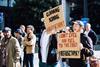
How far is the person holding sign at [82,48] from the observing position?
26.7ft

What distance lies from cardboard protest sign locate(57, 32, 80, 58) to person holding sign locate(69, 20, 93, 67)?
0.08 metres

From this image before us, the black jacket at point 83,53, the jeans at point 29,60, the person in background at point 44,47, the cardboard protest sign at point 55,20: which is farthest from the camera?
the jeans at point 29,60

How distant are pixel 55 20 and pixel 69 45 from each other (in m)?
1.04

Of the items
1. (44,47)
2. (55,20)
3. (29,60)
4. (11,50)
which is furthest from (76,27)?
(29,60)

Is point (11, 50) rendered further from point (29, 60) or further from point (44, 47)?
point (29, 60)

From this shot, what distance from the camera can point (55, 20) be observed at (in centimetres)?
941

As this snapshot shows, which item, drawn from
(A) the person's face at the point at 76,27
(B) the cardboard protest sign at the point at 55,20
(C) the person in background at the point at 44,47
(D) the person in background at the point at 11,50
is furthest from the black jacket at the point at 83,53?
(D) the person in background at the point at 11,50

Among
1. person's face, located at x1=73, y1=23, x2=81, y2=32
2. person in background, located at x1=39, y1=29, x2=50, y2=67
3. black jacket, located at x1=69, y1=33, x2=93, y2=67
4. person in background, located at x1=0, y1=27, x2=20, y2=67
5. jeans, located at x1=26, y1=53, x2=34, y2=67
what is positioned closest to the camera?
black jacket, located at x1=69, y1=33, x2=93, y2=67

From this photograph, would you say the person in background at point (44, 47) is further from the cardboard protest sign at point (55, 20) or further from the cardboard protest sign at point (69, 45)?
the cardboard protest sign at point (69, 45)

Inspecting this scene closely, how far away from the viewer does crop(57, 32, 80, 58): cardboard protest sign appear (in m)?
8.32

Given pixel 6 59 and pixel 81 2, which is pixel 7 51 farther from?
pixel 81 2

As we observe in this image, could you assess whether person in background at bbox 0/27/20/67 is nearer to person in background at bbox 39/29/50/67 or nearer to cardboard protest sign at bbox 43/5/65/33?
person in background at bbox 39/29/50/67

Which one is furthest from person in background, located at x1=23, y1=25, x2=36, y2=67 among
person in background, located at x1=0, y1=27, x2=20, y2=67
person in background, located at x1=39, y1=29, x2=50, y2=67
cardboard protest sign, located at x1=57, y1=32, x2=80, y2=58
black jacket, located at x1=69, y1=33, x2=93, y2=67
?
black jacket, located at x1=69, y1=33, x2=93, y2=67

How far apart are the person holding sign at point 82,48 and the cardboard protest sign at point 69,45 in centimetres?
8
